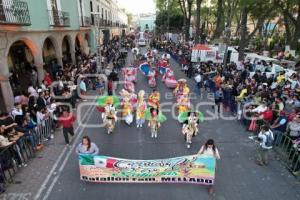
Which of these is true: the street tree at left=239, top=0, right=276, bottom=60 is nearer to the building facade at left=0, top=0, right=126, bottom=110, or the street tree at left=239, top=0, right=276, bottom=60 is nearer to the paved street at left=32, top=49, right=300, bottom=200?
the paved street at left=32, top=49, right=300, bottom=200

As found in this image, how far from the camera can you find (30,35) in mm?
16609

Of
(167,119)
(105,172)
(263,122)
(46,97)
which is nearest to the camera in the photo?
(105,172)

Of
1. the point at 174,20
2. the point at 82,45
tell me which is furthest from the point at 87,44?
the point at 174,20

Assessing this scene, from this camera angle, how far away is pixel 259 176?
8891 mm

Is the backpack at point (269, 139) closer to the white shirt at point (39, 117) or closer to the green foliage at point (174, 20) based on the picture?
the white shirt at point (39, 117)

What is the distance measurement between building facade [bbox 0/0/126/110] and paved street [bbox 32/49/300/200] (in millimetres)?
5738

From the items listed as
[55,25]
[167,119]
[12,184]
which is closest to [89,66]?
[55,25]

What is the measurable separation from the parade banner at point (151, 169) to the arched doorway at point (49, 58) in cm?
1488

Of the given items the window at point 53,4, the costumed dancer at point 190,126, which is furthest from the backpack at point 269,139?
the window at point 53,4

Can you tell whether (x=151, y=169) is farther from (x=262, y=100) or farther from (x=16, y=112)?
(x=262, y=100)

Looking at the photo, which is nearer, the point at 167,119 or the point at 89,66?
the point at 167,119

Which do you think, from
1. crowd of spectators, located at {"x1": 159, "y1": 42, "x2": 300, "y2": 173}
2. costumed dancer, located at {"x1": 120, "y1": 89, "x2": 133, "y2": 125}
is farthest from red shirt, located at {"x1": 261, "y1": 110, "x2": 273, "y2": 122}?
costumed dancer, located at {"x1": 120, "y1": 89, "x2": 133, "y2": 125}

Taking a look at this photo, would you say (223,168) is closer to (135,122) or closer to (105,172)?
(105,172)

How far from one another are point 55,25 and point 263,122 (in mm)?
15162
